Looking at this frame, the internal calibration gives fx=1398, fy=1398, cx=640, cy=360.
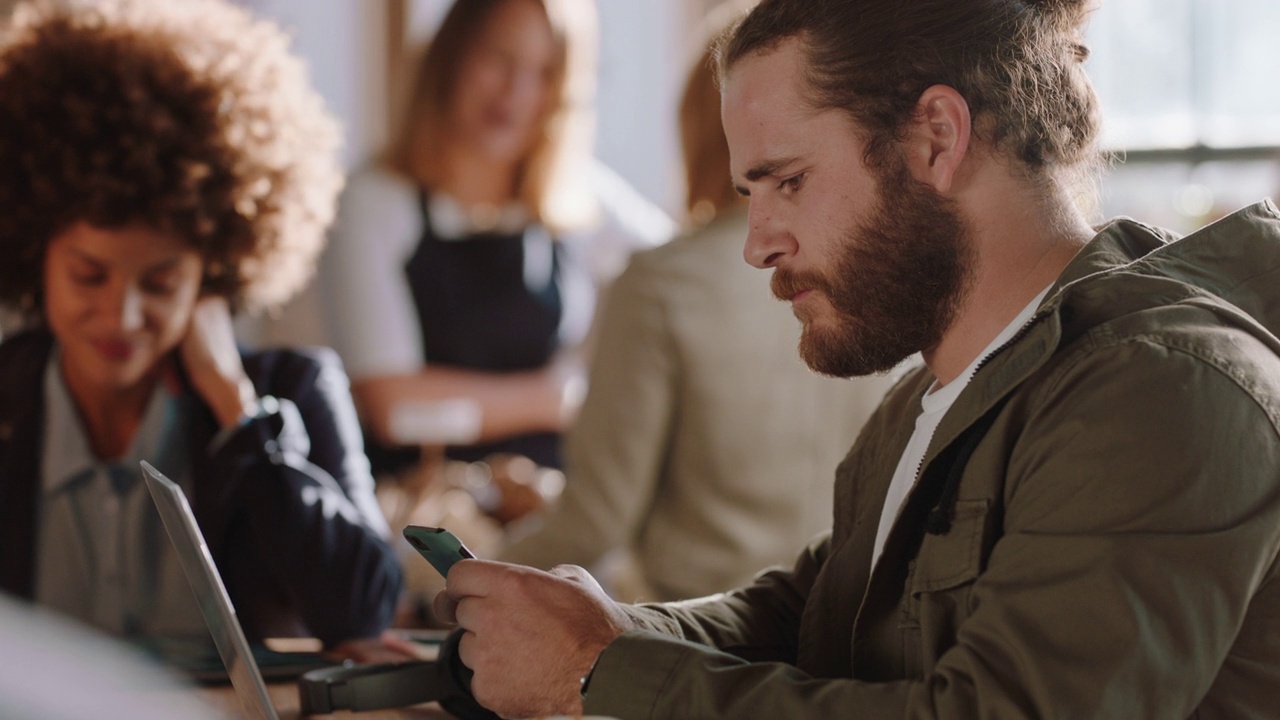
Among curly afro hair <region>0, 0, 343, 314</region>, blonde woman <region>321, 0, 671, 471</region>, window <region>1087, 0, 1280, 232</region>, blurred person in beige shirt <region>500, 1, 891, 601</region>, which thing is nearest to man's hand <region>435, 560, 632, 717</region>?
curly afro hair <region>0, 0, 343, 314</region>

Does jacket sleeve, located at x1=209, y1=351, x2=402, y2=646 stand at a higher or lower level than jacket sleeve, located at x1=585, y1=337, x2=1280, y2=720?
lower

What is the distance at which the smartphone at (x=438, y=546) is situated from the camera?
1140 millimetres

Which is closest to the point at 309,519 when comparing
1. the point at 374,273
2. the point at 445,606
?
the point at 445,606

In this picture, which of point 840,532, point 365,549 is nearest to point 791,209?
point 840,532

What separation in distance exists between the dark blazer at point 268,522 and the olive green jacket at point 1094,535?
800mm

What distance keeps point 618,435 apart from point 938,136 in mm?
1394

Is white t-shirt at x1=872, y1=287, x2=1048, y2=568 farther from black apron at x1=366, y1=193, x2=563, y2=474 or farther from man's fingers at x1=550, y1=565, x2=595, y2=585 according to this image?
black apron at x1=366, y1=193, x2=563, y2=474

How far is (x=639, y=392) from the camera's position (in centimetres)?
249

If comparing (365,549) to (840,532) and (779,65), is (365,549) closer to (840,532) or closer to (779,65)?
(840,532)

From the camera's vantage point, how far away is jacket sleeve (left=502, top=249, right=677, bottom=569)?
8.14 feet

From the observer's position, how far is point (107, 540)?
1827 millimetres

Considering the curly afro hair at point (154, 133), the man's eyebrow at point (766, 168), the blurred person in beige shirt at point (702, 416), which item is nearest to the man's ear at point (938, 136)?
the man's eyebrow at point (766, 168)

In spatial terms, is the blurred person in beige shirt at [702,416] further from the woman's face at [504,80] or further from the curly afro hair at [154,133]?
the woman's face at [504,80]

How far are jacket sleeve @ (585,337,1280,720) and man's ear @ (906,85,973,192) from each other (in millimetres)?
262
